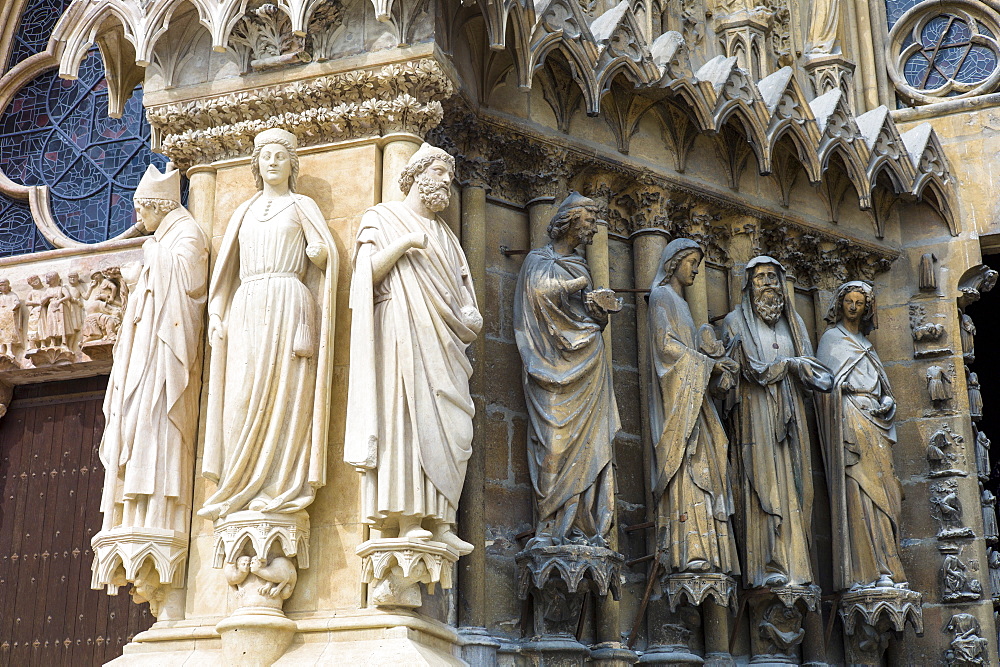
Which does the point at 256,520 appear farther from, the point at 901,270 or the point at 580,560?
the point at 901,270

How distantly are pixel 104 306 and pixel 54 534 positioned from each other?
1.50m

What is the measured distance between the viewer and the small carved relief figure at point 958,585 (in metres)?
10.5

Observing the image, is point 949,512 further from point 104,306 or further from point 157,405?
point 104,306

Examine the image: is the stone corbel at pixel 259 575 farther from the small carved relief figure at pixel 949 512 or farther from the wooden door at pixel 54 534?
the small carved relief figure at pixel 949 512

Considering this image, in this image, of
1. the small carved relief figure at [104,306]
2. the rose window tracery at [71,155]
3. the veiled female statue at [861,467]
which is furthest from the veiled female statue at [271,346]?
the veiled female statue at [861,467]

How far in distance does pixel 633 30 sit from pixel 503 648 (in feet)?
12.8

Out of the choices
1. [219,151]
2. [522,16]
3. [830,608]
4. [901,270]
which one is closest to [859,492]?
[830,608]

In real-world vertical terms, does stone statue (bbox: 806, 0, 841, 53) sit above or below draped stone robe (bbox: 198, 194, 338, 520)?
above

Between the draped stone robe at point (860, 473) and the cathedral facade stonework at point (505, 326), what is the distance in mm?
24

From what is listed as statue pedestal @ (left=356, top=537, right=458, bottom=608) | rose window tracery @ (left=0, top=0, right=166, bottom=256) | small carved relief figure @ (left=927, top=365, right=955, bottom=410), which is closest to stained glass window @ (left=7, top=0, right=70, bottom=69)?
rose window tracery @ (left=0, top=0, right=166, bottom=256)

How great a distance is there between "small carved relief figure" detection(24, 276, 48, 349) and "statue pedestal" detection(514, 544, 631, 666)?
3624 millimetres

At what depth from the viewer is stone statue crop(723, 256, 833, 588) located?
9586 millimetres

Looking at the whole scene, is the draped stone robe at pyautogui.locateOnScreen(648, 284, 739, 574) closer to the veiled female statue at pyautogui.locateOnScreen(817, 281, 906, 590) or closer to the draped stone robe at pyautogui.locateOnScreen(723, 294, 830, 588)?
the draped stone robe at pyautogui.locateOnScreen(723, 294, 830, 588)

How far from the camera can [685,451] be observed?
9211 millimetres
